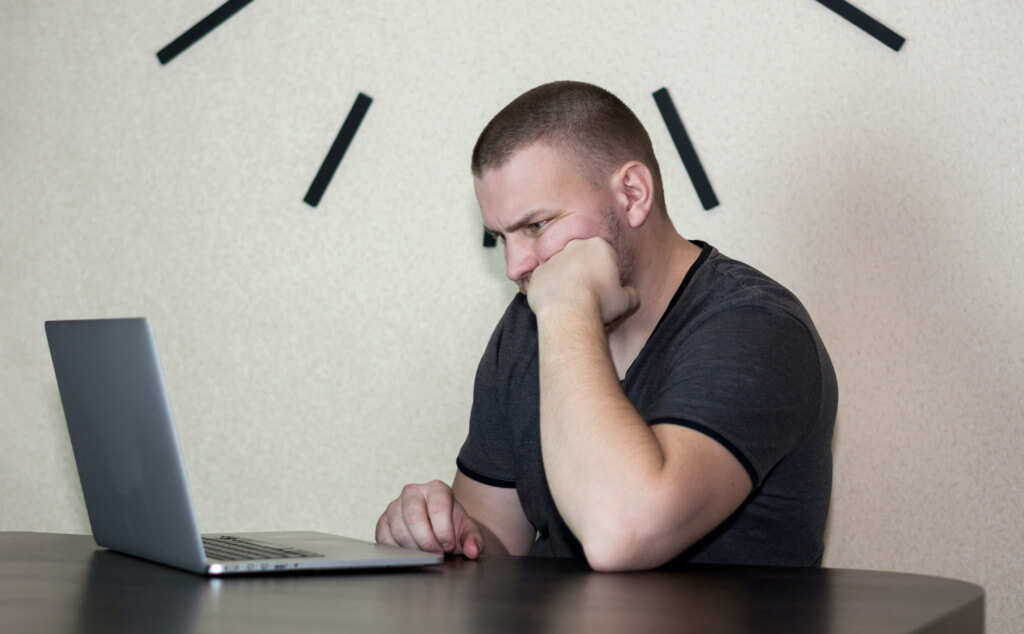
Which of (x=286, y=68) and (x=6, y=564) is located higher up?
(x=286, y=68)

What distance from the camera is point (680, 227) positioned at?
1.73 meters

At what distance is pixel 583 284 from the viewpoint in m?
1.17

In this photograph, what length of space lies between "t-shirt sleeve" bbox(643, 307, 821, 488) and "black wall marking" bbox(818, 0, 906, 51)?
70 centimetres

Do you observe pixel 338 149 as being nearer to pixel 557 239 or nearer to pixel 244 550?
pixel 557 239

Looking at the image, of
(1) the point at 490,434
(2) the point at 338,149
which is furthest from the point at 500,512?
(2) the point at 338,149

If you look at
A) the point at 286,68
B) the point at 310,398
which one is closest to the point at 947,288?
the point at 310,398

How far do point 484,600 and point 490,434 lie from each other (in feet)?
2.74

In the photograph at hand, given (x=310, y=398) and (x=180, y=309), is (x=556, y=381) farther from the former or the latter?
(x=180, y=309)

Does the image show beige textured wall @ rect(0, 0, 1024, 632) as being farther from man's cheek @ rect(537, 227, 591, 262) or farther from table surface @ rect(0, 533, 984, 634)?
table surface @ rect(0, 533, 984, 634)

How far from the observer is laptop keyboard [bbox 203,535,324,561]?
2.81 feet

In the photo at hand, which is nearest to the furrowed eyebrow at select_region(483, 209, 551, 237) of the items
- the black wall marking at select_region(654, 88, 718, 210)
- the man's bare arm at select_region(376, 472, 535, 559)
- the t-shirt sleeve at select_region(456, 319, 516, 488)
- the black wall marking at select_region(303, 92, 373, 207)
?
the t-shirt sleeve at select_region(456, 319, 516, 488)

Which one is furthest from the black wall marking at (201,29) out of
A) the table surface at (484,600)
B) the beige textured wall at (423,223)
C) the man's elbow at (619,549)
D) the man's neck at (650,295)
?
the man's elbow at (619,549)

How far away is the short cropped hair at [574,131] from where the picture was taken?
1377 millimetres

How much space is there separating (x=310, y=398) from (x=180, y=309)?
1.13ft
